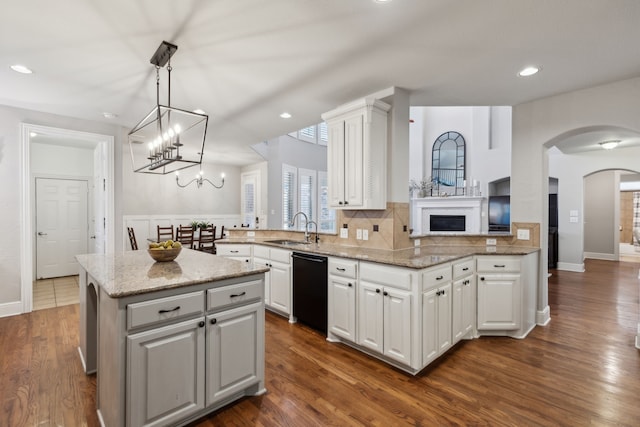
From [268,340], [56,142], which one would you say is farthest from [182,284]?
[56,142]

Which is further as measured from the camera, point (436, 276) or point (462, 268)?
point (462, 268)

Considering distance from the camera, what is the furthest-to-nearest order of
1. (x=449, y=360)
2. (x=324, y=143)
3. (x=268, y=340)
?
(x=324, y=143)
(x=268, y=340)
(x=449, y=360)

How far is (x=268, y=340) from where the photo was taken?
10.2 ft

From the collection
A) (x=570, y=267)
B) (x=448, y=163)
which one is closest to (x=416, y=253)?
(x=570, y=267)

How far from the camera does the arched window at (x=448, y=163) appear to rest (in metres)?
8.27

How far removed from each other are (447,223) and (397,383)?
6274 mm

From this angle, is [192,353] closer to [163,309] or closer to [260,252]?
[163,309]

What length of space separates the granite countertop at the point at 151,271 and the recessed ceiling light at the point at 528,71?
9.63 feet

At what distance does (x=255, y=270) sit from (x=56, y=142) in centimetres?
604

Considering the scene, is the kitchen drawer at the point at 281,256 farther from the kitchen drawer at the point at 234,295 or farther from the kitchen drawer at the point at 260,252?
the kitchen drawer at the point at 234,295

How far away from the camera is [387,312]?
2576mm

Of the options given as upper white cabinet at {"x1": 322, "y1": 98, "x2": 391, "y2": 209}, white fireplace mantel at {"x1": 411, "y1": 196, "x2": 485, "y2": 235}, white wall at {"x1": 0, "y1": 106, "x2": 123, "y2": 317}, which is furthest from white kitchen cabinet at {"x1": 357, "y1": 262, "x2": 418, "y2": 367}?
white fireplace mantel at {"x1": 411, "y1": 196, "x2": 485, "y2": 235}

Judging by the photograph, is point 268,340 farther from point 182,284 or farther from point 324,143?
point 324,143

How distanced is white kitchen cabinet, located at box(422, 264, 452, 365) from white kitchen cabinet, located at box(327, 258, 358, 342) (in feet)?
2.13
